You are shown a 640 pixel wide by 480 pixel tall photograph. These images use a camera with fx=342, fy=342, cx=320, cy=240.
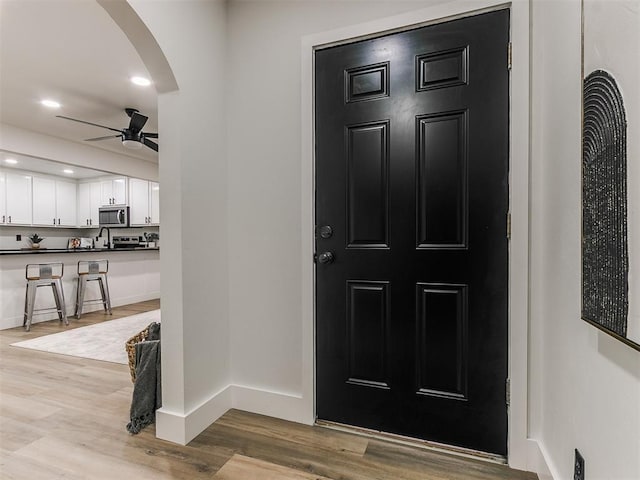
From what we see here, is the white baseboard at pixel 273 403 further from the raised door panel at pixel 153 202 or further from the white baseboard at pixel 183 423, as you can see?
the raised door panel at pixel 153 202

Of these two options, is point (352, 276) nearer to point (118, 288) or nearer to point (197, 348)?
point (197, 348)

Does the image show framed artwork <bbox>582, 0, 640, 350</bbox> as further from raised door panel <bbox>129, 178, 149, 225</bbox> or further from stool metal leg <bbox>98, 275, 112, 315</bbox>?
raised door panel <bbox>129, 178, 149, 225</bbox>

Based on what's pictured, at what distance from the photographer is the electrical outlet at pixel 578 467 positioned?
3.55 feet

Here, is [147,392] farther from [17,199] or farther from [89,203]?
[89,203]

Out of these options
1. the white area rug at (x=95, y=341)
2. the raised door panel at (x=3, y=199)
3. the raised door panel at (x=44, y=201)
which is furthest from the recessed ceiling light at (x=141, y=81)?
the raised door panel at (x=44, y=201)

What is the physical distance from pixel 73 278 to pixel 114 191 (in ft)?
8.89

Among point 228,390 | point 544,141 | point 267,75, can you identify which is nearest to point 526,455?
point 544,141

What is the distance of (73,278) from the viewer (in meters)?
4.96

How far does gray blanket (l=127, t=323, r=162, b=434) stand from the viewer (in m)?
1.88

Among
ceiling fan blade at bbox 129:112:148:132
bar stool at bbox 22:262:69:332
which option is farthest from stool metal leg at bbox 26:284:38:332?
ceiling fan blade at bbox 129:112:148:132

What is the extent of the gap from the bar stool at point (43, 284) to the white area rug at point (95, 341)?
1.97ft

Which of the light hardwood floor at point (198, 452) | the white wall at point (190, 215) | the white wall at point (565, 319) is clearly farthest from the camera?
the white wall at point (190, 215)

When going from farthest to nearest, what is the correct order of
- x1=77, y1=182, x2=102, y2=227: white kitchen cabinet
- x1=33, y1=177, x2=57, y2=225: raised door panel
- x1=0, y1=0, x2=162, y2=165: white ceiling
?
x1=77, y1=182, x2=102, y2=227: white kitchen cabinet
x1=33, y1=177, x2=57, y2=225: raised door panel
x1=0, y1=0, x2=162, y2=165: white ceiling

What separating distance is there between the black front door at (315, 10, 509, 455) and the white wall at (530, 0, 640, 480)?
14 cm
